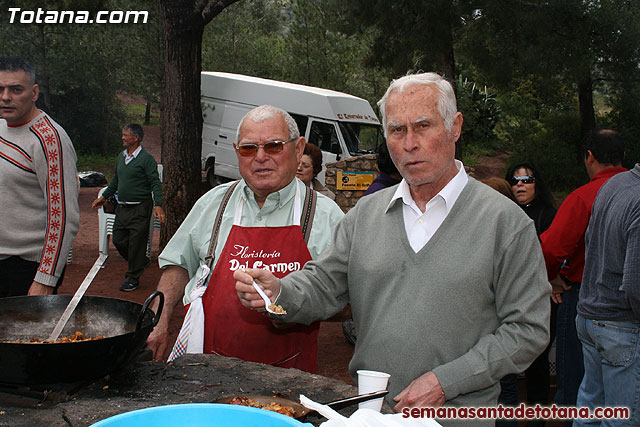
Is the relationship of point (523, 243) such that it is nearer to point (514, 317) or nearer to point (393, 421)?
point (514, 317)

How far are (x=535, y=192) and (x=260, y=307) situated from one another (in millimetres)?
3633

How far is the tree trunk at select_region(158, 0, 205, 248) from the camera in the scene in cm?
1033

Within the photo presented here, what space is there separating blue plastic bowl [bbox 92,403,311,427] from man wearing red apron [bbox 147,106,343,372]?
1367 mm

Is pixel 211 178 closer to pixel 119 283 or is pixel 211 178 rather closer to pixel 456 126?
pixel 119 283

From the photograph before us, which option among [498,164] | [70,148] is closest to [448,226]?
[70,148]

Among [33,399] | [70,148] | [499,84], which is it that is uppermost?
[499,84]

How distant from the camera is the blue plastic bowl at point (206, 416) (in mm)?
1479

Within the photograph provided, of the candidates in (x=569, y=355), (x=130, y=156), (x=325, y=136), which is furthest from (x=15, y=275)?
(x=325, y=136)

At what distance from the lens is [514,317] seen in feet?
7.21

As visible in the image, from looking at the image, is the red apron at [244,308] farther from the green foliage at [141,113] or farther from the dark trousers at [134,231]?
the green foliage at [141,113]

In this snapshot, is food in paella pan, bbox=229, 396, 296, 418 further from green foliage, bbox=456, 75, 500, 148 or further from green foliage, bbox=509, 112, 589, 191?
green foliage, bbox=456, 75, 500, 148

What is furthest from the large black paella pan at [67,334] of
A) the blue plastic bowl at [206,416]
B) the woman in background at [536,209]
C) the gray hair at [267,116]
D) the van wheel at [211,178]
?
the van wheel at [211,178]

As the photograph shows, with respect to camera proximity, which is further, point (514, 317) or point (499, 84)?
point (499, 84)

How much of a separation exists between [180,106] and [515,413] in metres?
8.61
